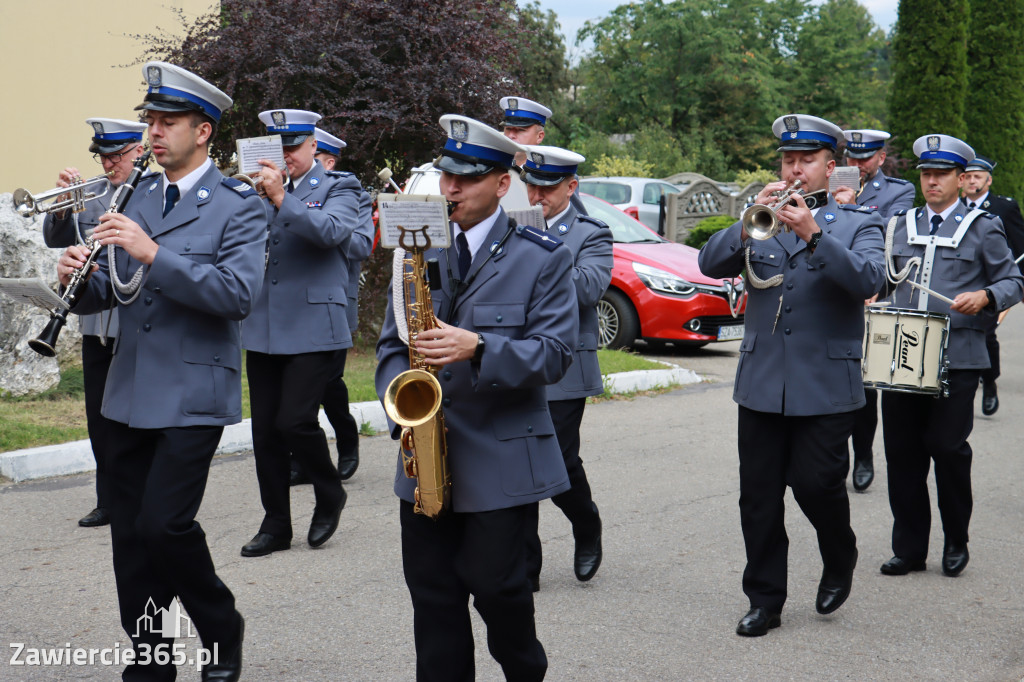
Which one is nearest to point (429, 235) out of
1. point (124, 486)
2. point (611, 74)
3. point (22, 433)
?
point (124, 486)

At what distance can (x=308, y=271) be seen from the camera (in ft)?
20.0

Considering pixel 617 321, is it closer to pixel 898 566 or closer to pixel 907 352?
pixel 907 352

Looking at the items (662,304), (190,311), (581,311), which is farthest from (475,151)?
(662,304)

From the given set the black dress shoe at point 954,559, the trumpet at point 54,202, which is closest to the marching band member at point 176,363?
the trumpet at point 54,202

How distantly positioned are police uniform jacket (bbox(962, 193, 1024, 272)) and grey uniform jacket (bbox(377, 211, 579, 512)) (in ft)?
25.1

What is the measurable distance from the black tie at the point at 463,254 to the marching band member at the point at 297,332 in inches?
91.2

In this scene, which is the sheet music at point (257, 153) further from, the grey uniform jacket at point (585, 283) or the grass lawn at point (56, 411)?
the grass lawn at point (56, 411)

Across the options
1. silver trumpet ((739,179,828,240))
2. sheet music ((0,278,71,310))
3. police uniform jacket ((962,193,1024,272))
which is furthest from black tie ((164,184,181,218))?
police uniform jacket ((962,193,1024,272))

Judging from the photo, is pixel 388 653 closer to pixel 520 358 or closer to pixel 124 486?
pixel 124 486

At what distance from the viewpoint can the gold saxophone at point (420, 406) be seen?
125 inches

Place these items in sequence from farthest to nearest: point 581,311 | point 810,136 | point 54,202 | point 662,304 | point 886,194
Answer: point 662,304 < point 886,194 < point 54,202 < point 581,311 < point 810,136

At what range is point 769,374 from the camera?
4.84 meters

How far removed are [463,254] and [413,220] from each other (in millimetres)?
423

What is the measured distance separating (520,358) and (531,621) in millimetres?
827
